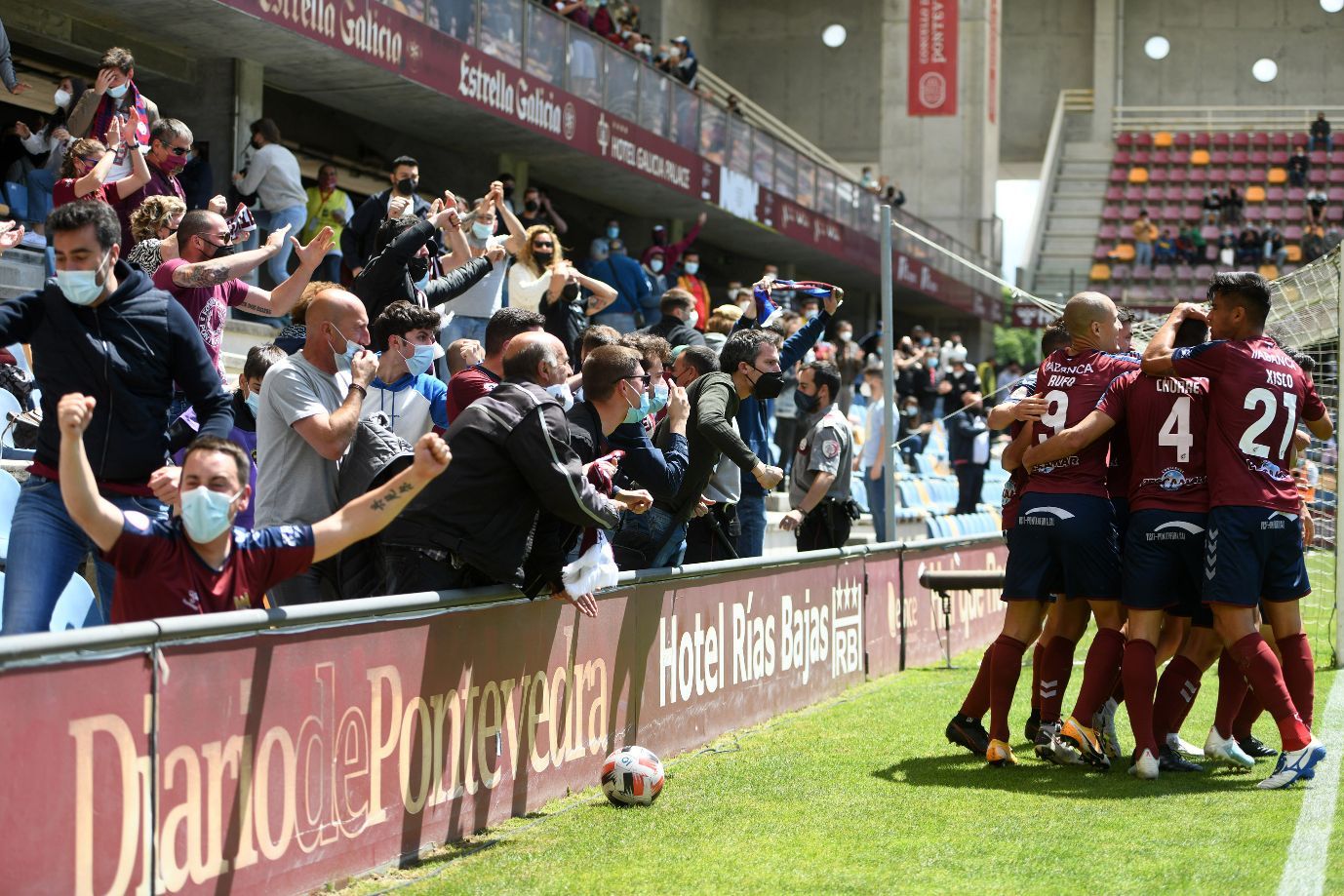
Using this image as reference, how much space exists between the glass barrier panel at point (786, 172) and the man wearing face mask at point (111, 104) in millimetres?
17613

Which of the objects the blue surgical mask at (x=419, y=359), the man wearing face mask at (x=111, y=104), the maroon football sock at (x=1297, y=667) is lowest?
the maroon football sock at (x=1297, y=667)

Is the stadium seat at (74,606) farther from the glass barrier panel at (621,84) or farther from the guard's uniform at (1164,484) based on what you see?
the glass barrier panel at (621,84)

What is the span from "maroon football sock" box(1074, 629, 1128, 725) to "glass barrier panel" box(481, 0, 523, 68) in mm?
Result: 12229

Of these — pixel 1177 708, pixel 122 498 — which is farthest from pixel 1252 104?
pixel 122 498

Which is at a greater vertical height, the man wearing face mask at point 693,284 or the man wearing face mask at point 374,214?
the man wearing face mask at point 693,284

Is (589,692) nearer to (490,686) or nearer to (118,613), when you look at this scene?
(490,686)

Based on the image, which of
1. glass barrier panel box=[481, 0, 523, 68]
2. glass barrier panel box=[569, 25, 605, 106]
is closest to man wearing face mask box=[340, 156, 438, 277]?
glass barrier panel box=[481, 0, 523, 68]

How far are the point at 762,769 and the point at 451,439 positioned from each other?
2315mm

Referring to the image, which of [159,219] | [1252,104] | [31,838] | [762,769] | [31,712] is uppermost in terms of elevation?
[1252,104]

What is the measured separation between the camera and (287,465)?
230 inches

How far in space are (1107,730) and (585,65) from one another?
46.6 feet

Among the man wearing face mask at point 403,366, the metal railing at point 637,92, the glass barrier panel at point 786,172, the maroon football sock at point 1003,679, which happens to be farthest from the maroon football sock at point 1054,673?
the glass barrier panel at point 786,172

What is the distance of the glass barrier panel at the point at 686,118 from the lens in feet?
74.9

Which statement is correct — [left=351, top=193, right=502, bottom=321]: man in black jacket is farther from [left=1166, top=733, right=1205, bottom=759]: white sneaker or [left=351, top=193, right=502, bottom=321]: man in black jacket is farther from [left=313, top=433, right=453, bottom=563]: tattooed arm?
[left=1166, top=733, right=1205, bottom=759]: white sneaker
